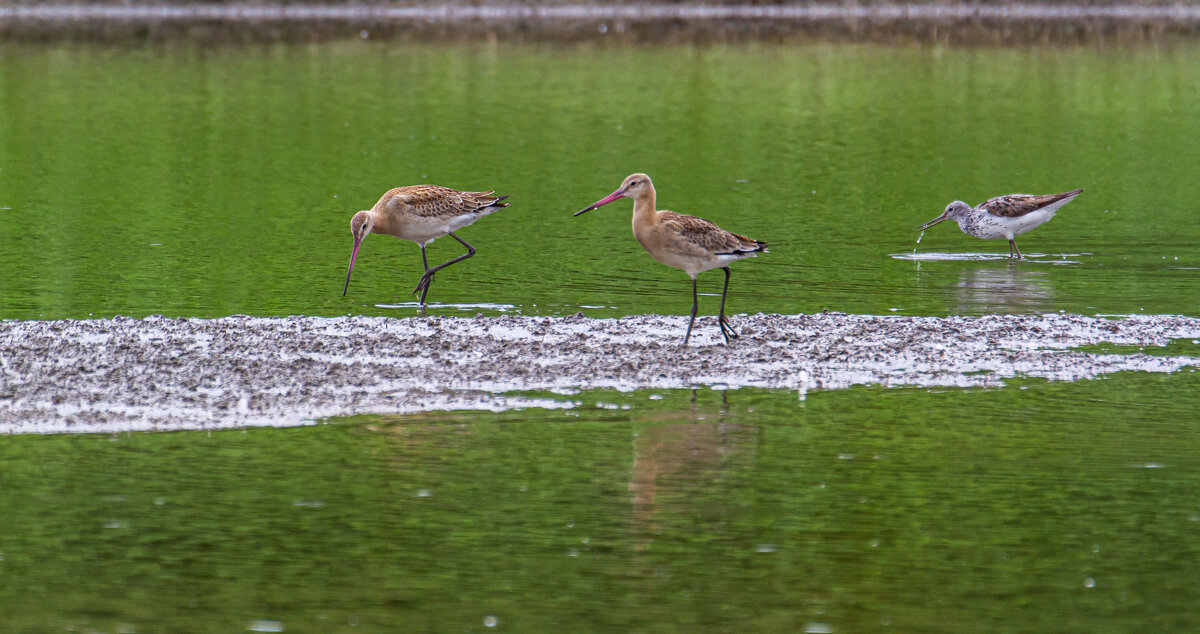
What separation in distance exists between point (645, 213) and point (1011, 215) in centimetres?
768

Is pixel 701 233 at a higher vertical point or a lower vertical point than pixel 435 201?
higher

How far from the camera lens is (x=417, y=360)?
1288cm

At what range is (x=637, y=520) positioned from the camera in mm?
9156

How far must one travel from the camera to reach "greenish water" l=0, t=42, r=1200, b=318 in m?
17.5

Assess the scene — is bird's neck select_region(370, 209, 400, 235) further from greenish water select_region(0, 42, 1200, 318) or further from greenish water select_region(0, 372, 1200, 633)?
greenish water select_region(0, 372, 1200, 633)

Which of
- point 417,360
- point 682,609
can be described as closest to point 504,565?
point 682,609

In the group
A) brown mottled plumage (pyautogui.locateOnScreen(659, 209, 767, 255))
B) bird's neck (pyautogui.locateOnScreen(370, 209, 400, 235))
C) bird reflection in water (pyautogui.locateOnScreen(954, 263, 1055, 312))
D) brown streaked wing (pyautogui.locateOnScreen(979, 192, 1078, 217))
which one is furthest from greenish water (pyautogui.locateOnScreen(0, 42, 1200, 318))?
brown mottled plumage (pyautogui.locateOnScreen(659, 209, 767, 255))

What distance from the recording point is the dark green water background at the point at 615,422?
8047 mm

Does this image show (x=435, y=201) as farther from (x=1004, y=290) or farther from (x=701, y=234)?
(x=1004, y=290)

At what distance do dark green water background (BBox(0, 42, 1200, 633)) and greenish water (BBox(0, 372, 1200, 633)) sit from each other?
0.03 m

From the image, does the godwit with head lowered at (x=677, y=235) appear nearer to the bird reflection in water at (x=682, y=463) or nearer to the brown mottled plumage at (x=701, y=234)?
the brown mottled plumage at (x=701, y=234)

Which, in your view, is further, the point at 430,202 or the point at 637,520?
the point at 430,202

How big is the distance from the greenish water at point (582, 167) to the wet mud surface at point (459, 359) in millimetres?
1440

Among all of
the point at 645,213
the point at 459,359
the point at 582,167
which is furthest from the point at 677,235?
the point at 582,167
